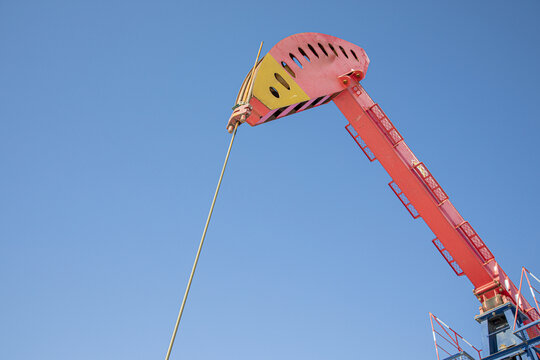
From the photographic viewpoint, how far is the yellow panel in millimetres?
9522

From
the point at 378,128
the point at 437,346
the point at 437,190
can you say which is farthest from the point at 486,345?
the point at 378,128

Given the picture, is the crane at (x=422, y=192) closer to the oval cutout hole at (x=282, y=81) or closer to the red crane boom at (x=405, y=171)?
the red crane boom at (x=405, y=171)

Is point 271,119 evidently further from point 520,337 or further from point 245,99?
point 520,337

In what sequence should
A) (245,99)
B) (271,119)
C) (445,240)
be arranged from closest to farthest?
(245,99), (271,119), (445,240)

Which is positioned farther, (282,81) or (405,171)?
(405,171)

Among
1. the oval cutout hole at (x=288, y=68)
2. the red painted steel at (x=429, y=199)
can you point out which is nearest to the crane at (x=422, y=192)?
the red painted steel at (x=429, y=199)

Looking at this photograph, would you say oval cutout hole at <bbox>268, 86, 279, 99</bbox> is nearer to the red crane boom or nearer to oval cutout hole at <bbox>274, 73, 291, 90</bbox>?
oval cutout hole at <bbox>274, 73, 291, 90</bbox>

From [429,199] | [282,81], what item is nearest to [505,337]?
[429,199]

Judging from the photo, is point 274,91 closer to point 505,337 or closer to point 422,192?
point 422,192

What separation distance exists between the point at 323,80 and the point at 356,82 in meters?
1.95

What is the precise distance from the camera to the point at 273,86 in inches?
394

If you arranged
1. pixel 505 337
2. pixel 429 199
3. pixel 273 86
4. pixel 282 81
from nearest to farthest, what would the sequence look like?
pixel 273 86 < pixel 282 81 < pixel 505 337 < pixel 429 199

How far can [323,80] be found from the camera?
12562mm

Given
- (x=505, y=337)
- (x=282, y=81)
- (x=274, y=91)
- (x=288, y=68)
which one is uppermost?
(x=288, y=68)
